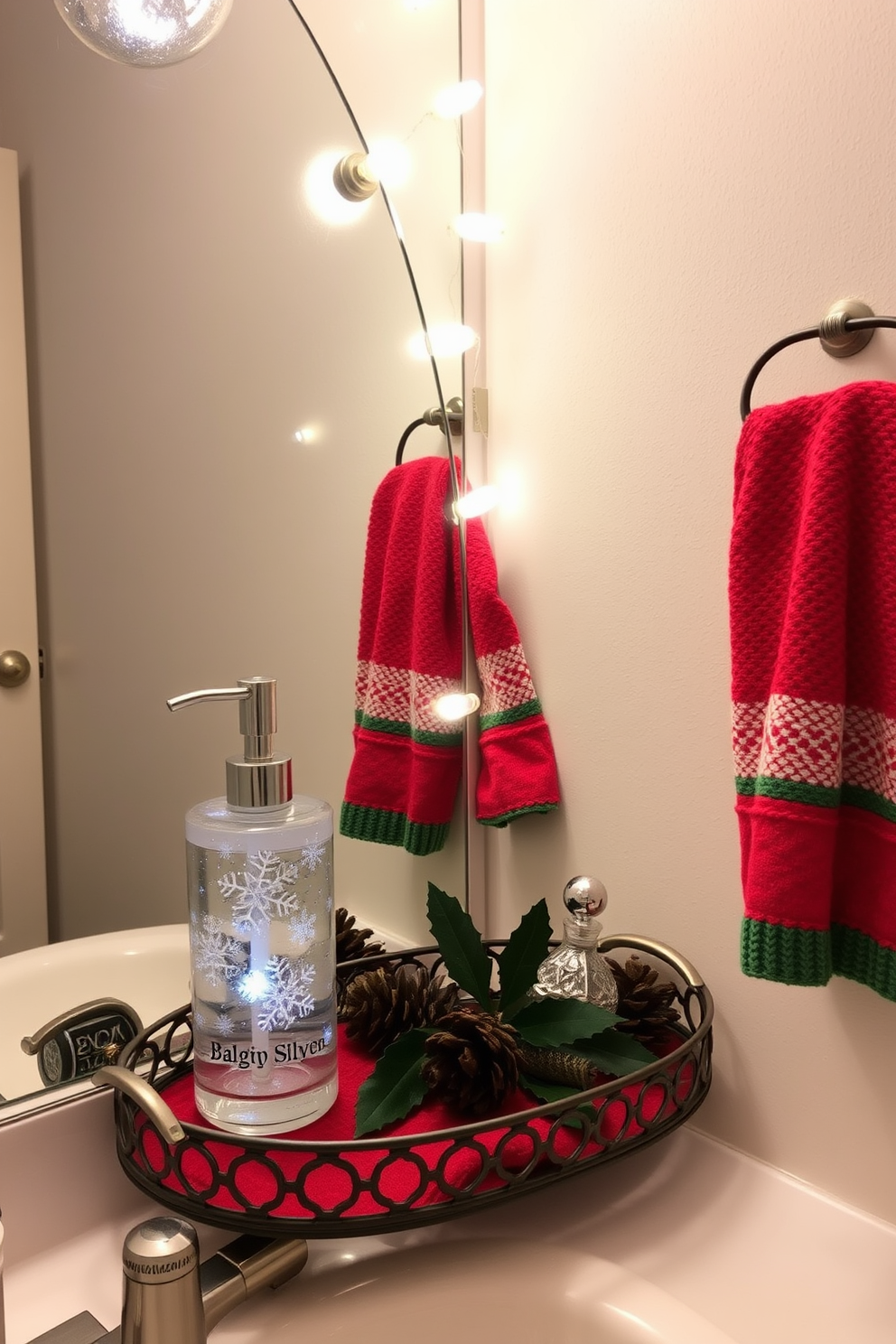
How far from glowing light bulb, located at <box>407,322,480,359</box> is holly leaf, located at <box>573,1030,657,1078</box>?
0.61 meters

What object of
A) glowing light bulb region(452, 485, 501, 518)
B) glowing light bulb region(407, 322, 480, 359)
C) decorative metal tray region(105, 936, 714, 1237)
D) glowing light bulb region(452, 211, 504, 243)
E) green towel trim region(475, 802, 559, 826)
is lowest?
→ decorative metal tray region(105, 936, 714, 1237)

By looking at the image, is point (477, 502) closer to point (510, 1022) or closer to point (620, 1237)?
point (510, 1022)

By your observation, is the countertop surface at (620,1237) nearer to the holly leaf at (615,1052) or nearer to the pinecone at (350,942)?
the holly leaf at (615,1052)

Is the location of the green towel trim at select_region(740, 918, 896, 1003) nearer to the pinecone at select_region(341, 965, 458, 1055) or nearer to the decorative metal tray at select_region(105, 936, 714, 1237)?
the decorative metal tray at select_region(105, 936, 714, 1237)

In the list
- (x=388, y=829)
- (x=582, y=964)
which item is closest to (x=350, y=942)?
(x=388, y=829)

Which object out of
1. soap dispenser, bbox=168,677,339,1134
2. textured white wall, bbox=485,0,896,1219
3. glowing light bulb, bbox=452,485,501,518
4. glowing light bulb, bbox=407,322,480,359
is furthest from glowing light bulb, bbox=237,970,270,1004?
glowing light bulb, bbox=407,322,480,359

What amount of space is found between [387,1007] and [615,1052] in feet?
0.57

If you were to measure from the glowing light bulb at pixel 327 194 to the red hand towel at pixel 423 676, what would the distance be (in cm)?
22

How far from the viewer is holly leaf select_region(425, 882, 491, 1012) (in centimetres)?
75

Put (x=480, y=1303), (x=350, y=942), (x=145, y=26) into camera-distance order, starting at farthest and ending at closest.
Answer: (x=350, y=942)
(x=145, y=26)
(x=480, y=1303)

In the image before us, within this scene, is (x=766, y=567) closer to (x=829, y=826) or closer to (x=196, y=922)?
(x=829, y=826)

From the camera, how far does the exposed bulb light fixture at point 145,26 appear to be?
690 mm

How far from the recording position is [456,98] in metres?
0.92

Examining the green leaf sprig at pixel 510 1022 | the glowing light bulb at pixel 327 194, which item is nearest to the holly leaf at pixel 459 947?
the green leaf sprig at pixel 510 1022
